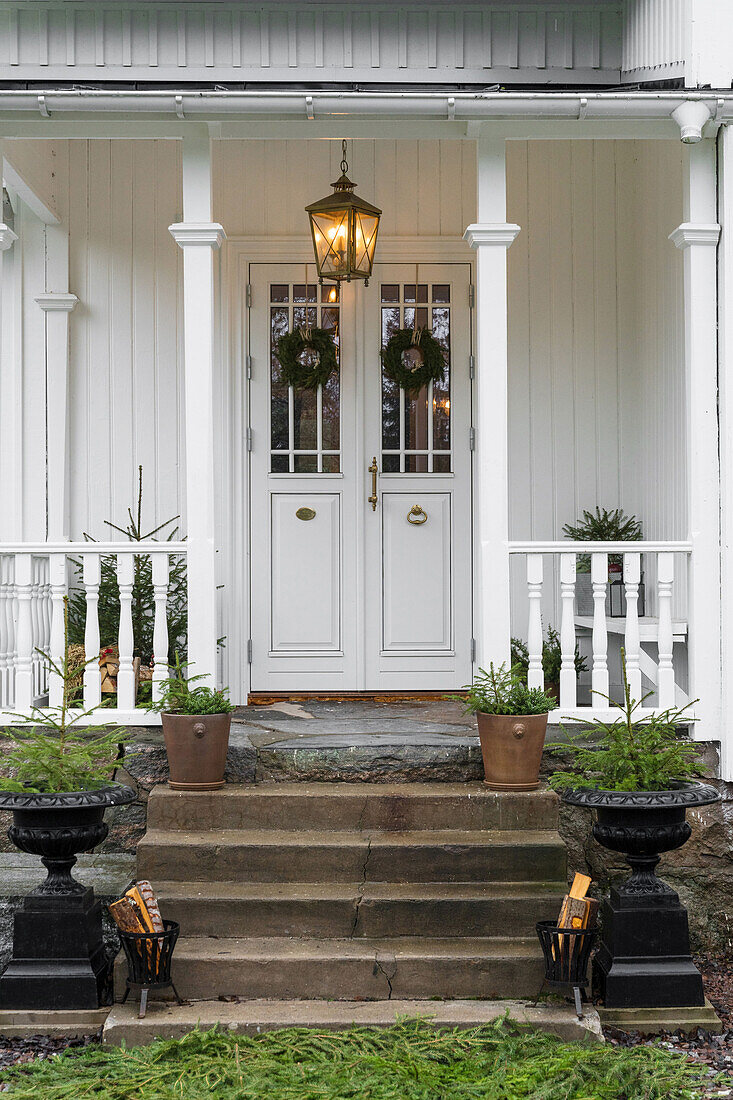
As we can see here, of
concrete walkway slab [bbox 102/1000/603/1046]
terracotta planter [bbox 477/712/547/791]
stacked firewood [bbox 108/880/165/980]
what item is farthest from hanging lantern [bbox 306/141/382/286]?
concrete walkway slab [bbox 102/1000/603/1046]

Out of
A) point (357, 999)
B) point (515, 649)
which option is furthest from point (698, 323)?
point (357, 999)

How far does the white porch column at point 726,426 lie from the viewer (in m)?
4.86

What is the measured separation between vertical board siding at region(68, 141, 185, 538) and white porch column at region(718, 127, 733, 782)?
3.06 meters

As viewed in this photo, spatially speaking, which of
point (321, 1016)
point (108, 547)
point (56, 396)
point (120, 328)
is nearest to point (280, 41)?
point (120, 328)

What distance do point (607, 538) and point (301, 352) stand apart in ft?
6.72

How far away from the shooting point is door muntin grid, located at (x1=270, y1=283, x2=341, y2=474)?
21.4 feet

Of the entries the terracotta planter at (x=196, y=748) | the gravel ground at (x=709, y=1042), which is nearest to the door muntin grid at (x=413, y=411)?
the terracotta planter at (x=196, y=748)

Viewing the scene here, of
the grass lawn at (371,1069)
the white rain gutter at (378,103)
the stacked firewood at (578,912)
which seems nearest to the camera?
the grass lawn at (371,1069)

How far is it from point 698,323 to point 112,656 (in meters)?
3.32

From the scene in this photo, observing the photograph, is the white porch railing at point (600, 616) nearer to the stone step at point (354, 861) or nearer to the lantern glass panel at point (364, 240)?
the stone step at point (354, 861)

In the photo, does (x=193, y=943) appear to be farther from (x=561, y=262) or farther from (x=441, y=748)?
(x=561, y=262)

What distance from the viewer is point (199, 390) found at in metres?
5.04

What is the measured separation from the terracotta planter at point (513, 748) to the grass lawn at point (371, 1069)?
112cm

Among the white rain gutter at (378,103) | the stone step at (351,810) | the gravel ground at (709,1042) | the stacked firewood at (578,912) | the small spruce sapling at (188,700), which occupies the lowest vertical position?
the gravel ground at (709,1042)
